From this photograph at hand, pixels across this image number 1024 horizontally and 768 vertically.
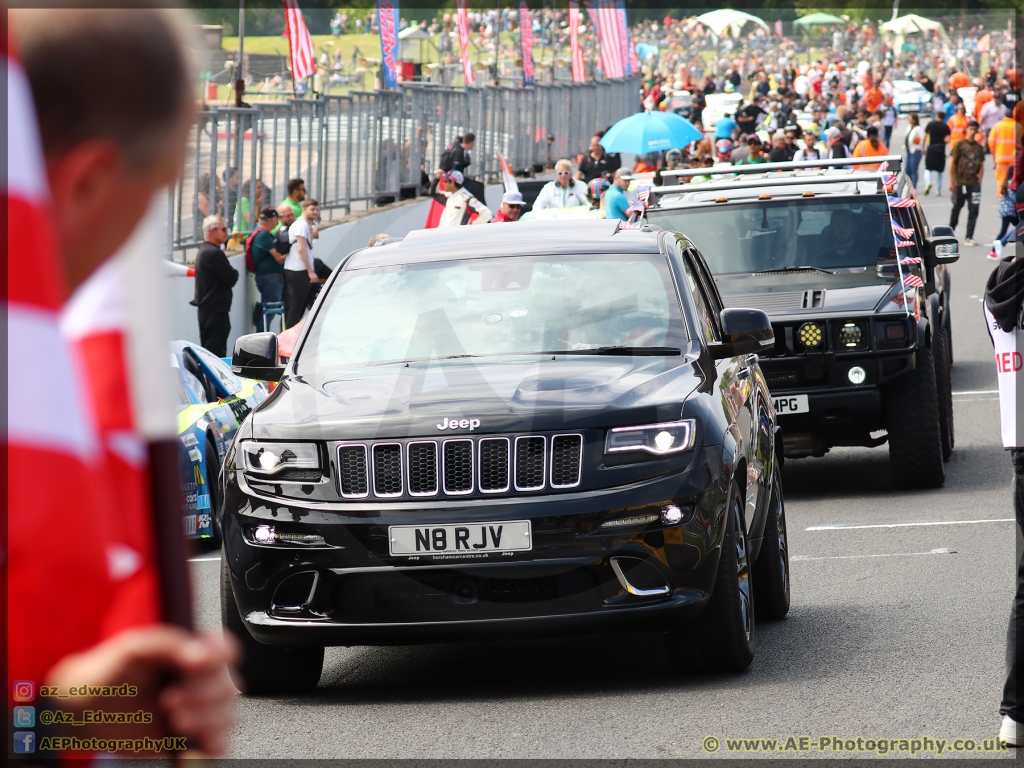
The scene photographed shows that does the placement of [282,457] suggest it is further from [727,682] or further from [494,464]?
[727,682]

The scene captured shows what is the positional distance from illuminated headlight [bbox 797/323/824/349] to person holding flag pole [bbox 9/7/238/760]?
9.79 meters

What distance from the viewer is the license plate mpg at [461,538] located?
6.00 meters

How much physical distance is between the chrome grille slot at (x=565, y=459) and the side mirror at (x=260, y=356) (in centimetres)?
157

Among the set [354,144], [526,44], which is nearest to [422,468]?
[354,144]

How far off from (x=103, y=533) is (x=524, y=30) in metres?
42.0

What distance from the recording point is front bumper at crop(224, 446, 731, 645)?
237 inches

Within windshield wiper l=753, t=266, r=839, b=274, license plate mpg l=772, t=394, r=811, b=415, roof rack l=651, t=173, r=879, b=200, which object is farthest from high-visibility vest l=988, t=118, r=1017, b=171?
license plate mpg l=772, t=394, r=811, b=415

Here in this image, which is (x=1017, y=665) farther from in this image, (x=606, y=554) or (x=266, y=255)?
(x=266, y=255)

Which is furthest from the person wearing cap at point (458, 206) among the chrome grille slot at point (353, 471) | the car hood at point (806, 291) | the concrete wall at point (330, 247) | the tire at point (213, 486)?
the chrome grille slot at point (353, 471)

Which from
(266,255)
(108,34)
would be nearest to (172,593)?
(108,34)

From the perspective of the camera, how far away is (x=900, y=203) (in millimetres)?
12414

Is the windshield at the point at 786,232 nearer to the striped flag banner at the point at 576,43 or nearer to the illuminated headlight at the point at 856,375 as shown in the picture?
the illuminated headlight at the point at 856,375

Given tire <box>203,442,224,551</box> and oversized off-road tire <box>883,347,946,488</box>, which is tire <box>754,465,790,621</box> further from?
tire <box>203,442,224,551</box>

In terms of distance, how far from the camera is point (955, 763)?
5.20 meters
